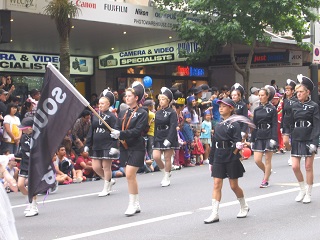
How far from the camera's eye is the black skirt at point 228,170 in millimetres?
9586

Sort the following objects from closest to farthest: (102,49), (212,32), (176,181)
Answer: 1. (176,181)
2. (212,32)
3. (102,49)

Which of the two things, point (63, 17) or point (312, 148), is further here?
point (63, 17)

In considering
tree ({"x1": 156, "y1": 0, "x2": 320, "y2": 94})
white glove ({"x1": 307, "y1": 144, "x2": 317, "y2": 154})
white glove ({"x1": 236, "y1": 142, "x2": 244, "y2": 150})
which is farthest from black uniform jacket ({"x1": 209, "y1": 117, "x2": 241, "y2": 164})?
tree ({"x1": 156, "y1": 0, "x2": 320, "y2": 94})

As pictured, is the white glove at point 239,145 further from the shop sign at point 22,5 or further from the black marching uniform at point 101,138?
the shop sign at point 22,5

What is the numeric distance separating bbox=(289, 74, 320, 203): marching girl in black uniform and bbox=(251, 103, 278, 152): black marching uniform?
1877 millimetres

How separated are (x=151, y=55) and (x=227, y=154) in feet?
A: 52.0

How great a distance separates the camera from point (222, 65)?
102 feet

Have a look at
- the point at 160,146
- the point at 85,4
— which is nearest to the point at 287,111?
the point at 160,146

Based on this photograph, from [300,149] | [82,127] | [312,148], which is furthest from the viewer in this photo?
[82,127]

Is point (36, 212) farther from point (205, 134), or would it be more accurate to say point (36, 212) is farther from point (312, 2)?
point (312, 2)

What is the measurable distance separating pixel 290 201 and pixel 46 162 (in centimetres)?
475

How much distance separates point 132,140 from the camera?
1083cm

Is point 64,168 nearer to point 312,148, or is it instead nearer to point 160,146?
point 160,146

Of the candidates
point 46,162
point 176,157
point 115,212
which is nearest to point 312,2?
point 176,157
